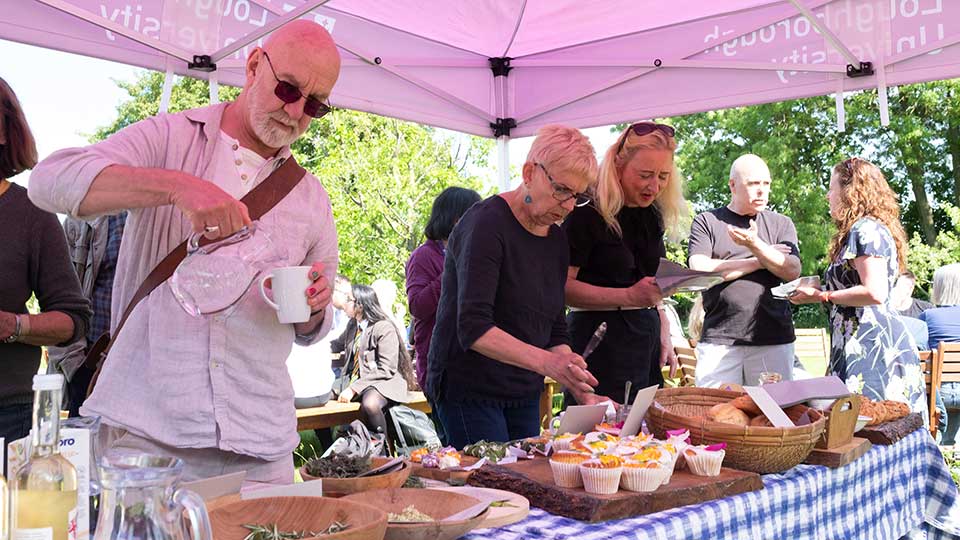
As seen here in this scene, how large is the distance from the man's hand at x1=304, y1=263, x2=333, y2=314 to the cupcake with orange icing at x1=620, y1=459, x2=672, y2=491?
63cm

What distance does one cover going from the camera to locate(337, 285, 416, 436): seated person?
5258 mm

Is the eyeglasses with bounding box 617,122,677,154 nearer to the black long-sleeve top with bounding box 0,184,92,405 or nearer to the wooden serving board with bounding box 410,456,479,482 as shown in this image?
the wooden serving board with bounding box 410,456,479,482

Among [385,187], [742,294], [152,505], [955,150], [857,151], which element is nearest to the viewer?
[152,505]

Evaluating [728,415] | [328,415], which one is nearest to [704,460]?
[728,415]

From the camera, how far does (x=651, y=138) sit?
2.67 meters

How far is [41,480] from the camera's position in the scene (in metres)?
0.87

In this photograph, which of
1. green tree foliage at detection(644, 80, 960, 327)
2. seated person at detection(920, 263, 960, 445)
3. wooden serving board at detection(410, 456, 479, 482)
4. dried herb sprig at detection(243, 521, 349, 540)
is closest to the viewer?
dried herb sprig at detection(243, 521, 349, 540)

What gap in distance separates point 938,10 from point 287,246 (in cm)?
311

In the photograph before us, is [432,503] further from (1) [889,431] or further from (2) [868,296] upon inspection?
(2) [868,296]

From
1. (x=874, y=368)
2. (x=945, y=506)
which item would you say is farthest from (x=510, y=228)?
(x=874, y=368)

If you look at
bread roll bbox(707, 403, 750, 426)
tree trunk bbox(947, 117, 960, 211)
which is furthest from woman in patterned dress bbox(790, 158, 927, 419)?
tree trunk bbox(947, 117, 960, 211)

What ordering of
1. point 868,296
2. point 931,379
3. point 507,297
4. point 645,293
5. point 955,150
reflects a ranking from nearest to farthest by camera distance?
1. point 507,297
2. point 645,293
3. point 868,296
4. point 931,379
5. point 955,150

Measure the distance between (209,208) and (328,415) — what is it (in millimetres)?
3860

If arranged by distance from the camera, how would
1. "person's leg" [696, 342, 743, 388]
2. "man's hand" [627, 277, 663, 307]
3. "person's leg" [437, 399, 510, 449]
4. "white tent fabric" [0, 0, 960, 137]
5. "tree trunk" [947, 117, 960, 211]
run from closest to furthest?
"person's leg" [437, 399, 510, 449] → "man's hand" [627, 277, 663, 307] → "white tent fabric" [0, 0, 960, 137] → "person's leg" [696, 342, 743, 388] → "tree trunk" [947, 117, 960, 211]
